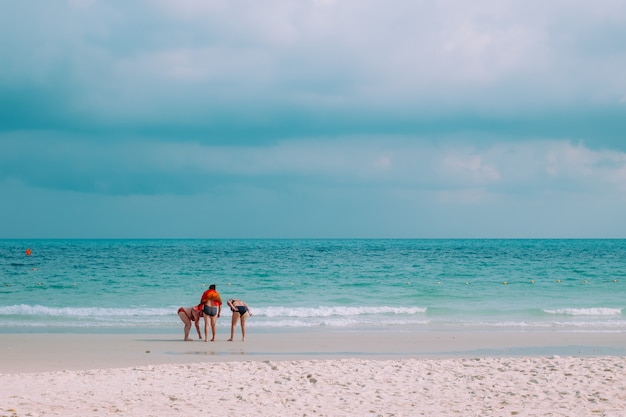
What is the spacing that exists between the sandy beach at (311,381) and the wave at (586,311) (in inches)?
365

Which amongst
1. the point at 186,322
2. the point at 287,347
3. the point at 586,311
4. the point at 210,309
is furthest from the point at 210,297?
the point at 586,311

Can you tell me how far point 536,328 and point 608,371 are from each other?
9468mm

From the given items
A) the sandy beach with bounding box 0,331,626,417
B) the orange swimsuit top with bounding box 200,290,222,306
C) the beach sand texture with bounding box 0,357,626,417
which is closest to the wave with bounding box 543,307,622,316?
the sandy beach with bounding box 0,331,626,417

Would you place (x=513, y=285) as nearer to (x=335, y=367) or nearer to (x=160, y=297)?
(x=160, y=297)

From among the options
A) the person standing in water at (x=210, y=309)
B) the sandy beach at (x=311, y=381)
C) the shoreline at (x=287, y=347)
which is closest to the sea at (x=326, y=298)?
the shoreline at (x=287, y=347)

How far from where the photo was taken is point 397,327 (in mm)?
21922

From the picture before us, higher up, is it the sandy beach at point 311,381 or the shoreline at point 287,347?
the sandy beach at point 311,381

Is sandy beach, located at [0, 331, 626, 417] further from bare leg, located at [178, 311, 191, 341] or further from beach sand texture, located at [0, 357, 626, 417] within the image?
bare leg, located at [178, 311, 191, 341]

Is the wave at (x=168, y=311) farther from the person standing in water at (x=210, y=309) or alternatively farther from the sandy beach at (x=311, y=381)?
the sandy beach at (x=311, y=381)

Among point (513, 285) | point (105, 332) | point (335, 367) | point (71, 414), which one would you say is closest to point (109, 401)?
point (71, 414)

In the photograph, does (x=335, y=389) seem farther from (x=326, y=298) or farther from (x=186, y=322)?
(x=326, y=298)

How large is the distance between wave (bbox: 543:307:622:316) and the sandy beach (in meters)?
9.28

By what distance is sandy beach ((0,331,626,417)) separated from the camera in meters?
9.94

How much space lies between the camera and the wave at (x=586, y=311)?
2639 centimetres
